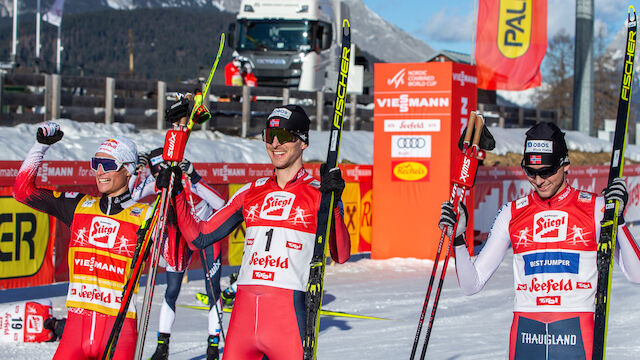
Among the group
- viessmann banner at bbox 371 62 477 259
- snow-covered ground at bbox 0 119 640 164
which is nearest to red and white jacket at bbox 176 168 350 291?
viessmann banner at bbox 371 62 477 259

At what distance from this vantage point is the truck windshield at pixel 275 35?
995 inches

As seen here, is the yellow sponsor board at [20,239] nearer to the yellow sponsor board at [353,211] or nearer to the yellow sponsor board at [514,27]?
the yellow sponsor board at [353,211]

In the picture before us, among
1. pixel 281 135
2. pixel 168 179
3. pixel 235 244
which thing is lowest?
pixel 235 244

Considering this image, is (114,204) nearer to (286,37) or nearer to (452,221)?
(452,221)

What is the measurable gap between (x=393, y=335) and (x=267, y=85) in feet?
60.9

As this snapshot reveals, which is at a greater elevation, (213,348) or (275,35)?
(275,35)

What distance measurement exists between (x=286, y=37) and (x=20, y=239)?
16722 millimetres

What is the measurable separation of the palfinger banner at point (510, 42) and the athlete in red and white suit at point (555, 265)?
18015 mm

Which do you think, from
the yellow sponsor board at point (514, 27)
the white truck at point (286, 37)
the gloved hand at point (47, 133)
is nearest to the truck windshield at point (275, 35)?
the white truck at point (286, 37)

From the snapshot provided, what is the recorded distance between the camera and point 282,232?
4547 millimetres

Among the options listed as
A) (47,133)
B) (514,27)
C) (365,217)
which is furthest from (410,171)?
(47,133)

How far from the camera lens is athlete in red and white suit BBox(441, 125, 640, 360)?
14.3 feet

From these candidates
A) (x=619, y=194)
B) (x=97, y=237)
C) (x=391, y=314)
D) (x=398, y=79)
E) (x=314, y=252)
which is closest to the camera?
(x=619, y=194)

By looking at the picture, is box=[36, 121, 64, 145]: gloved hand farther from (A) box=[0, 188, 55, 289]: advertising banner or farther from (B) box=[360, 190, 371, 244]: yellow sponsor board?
(B) box=[360, 190, 371, 244]: yellow sponsor board
